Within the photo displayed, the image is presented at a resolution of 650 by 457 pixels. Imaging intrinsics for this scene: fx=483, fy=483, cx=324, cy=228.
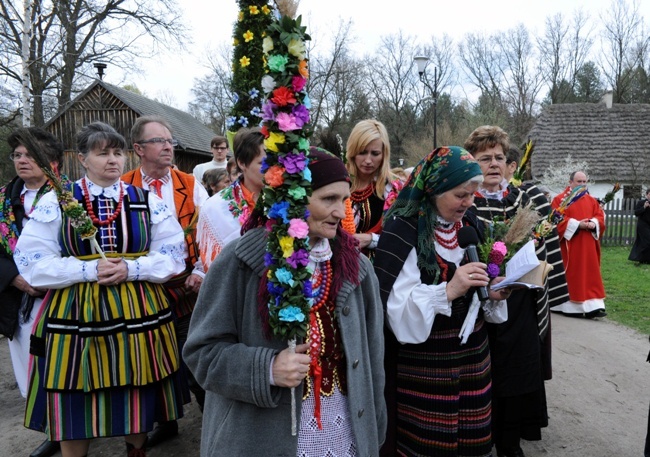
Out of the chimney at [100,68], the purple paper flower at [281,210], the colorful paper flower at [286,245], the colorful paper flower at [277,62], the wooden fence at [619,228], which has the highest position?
the chimney at [100,68]

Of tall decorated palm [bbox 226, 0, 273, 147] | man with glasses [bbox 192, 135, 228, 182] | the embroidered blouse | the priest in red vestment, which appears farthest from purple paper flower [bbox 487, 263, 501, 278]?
the priest in red vestment

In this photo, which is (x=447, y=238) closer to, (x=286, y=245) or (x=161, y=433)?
(x=286, y=245)

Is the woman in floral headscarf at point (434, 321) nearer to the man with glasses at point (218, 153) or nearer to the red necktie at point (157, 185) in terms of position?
the red necktie at point (157, 185)

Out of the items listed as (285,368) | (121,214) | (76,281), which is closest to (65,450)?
(76,281)

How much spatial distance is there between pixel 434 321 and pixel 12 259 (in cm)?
348

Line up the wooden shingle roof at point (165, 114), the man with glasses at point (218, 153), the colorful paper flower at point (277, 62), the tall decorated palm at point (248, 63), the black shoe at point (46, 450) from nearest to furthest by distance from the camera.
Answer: the colorful paper flower at point (277, 62) → the tall decorated palm at point (248, 63) → the black shoe at point (46, 450) → the man with glasses at point (218, 153) → the wooden shingle roof at point (165, 114)

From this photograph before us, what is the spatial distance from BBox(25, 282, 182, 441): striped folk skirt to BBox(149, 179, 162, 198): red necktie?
46.6 inches

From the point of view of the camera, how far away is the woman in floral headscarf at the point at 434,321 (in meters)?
2.55

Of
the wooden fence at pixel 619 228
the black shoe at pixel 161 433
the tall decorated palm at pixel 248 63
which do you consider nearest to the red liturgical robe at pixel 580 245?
the tall decorated palm at pixel 248 63

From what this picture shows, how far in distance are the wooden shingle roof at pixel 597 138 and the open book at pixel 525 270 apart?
2350 cm

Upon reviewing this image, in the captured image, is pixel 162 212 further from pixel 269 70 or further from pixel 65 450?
pixel 269 70

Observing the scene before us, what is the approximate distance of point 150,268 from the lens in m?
3.04

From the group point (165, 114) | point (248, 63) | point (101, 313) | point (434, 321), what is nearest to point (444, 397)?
point (434, 321)

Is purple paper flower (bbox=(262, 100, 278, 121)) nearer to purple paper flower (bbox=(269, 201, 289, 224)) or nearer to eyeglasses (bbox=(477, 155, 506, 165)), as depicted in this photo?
purple paper flower (bbox=(269, 201, 289, 224))
